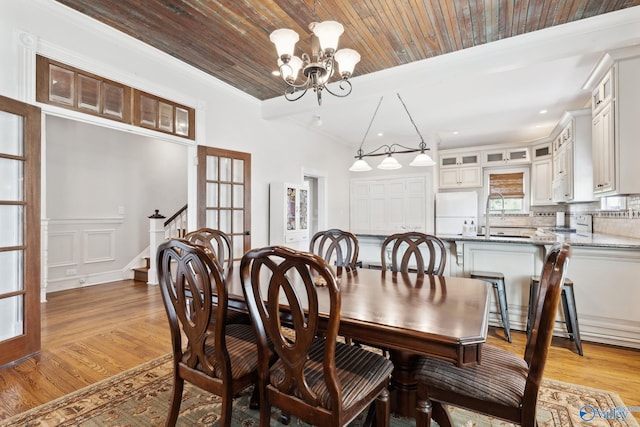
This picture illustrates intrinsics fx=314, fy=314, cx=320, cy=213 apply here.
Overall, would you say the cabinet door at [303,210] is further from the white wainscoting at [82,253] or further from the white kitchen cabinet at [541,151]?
the white kitchen cabinet at [541,151]

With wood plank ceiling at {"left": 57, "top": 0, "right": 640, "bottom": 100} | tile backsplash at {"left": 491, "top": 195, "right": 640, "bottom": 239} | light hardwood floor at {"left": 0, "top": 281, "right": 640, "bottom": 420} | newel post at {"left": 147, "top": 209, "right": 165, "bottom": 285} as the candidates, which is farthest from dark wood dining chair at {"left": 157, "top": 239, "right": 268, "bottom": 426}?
newel post at {"left": 147, "top": 209, "right": 165, "bottom": 285}

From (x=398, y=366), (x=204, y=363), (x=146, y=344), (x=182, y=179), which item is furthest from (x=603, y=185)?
(x=182, y=179)

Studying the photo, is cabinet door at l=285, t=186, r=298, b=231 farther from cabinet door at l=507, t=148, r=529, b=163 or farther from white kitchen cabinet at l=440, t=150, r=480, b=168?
cabinet door at l=507, t=148, r=529, b=163

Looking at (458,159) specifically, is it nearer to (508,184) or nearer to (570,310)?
(508,184)

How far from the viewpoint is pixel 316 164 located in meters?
5.84

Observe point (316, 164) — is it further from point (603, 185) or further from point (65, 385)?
point (65, 385)

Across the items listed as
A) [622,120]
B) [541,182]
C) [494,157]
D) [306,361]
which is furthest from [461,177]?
[306,361]

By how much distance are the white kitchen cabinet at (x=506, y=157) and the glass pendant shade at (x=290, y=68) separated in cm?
549

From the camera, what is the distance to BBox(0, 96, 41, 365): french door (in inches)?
92.4

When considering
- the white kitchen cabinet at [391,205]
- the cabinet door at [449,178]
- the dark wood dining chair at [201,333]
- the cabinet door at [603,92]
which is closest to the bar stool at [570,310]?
the cabinet door at [603,92]

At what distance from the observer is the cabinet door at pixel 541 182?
5777mm

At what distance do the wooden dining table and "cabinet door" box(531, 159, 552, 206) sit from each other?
509cm

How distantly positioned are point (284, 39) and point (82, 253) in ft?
16.1

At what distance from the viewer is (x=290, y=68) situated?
7.02 ft
